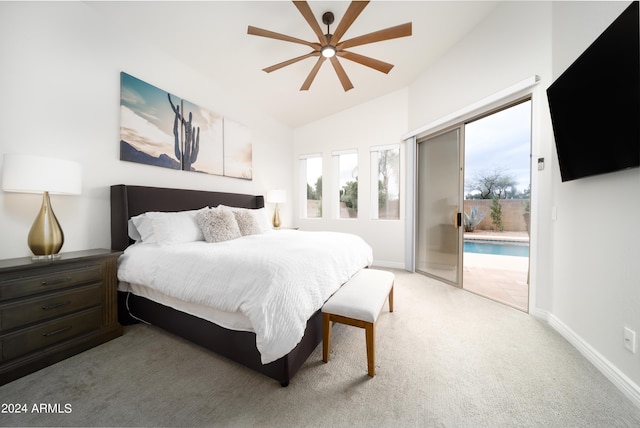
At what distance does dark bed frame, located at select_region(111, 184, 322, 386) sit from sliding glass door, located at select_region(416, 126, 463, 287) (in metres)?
2.57

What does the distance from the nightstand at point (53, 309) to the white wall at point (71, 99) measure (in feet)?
1.82

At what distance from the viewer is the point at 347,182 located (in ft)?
15.9

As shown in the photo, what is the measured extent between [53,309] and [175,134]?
6.96ft

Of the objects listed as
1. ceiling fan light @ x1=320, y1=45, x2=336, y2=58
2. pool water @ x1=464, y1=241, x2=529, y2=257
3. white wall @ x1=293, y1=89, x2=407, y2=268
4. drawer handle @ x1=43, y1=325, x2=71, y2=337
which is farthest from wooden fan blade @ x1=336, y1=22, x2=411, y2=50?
pool water @ x1=464, y1=241, x2=529, y2=257

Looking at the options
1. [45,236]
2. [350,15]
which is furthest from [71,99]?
[350,15]

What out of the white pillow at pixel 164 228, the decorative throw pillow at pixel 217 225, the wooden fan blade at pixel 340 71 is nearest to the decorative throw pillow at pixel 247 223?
the decorative throw pillow at pixel 217 225

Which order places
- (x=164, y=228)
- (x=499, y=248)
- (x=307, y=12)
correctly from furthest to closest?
(x=499, y=248), (x=164, y=228), (x=307, y=12)

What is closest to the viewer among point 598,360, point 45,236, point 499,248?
point 598,360

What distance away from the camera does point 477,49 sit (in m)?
2.90

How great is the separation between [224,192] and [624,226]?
13.2 feet

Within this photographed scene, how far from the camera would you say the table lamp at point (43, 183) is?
1.57 metres

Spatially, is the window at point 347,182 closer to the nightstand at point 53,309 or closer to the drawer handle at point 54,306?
the nightstand at point 53,309

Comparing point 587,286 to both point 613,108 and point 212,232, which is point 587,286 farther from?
point 212,232

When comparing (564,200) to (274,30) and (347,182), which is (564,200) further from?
(274,30)
